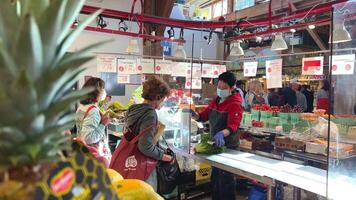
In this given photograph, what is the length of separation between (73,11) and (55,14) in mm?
85

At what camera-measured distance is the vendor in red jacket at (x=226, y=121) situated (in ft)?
11.5

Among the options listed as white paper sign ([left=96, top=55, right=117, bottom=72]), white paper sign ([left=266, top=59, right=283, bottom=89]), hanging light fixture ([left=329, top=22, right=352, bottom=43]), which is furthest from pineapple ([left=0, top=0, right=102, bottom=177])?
white paper sign ([left=96, top=55, right=117, bottom=72])

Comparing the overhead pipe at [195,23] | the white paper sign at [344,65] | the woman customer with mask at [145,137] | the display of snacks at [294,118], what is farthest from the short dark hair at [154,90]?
the display of snacks at [294,118]

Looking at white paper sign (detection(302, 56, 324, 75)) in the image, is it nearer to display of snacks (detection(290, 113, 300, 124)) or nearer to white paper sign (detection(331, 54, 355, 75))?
white paper sign (detection(331, 54, 355, 75))

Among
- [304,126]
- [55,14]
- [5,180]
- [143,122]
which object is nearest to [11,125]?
[5,180]

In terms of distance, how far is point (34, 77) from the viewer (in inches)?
24.7

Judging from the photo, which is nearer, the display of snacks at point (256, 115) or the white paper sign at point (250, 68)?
the white paper sign at point (250, 68)

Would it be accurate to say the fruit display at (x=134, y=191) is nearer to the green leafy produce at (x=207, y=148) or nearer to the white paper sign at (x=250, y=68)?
the green leafy produce at (x=207, y=148)

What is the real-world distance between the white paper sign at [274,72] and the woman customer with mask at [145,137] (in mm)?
1307

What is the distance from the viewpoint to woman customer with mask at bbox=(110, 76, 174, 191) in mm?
2553

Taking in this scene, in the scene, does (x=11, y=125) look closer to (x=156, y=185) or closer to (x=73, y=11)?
(x=73, y=11)

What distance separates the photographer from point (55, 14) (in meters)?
0.64

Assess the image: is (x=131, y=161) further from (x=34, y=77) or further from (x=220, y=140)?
(x=34, y=77)

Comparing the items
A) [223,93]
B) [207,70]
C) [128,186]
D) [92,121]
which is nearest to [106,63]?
[92,121]
